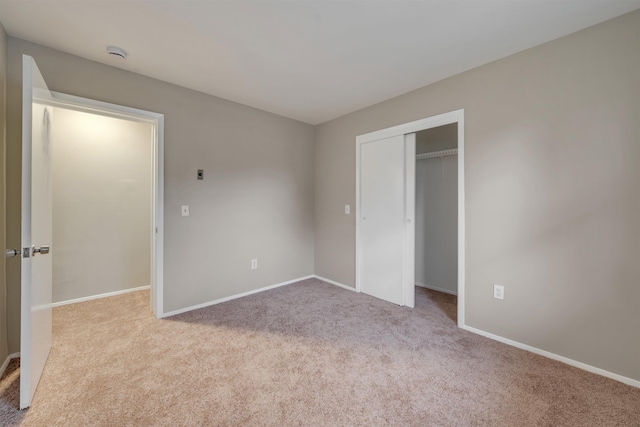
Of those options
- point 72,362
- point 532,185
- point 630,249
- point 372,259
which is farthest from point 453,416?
point 72,362

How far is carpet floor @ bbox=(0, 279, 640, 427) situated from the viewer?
4.76ft

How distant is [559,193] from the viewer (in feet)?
6.38

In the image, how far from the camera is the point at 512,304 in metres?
2.18

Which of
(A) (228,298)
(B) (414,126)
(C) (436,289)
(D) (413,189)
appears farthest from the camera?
(C) (436,289)

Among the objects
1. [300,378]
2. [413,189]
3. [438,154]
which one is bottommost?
[300,378]

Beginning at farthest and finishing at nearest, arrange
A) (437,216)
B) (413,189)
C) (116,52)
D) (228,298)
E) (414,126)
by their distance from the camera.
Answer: (437,216) → (228,298) → (413,189) → (414,126) → (116,52)

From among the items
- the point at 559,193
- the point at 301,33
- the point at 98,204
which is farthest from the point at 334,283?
the point at 98,204

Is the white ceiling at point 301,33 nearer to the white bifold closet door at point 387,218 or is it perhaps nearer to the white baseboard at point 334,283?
the white bifold closet door at point 387,218

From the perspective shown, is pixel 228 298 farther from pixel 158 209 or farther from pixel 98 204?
pixel 98 204

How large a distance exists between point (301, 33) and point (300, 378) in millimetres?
2482

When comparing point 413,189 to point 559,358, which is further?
point 413,189

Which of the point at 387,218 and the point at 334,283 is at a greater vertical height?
the point at 387,218

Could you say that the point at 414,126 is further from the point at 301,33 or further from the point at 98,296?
the point at 98,296

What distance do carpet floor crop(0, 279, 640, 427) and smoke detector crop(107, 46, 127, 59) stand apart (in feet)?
8.00
